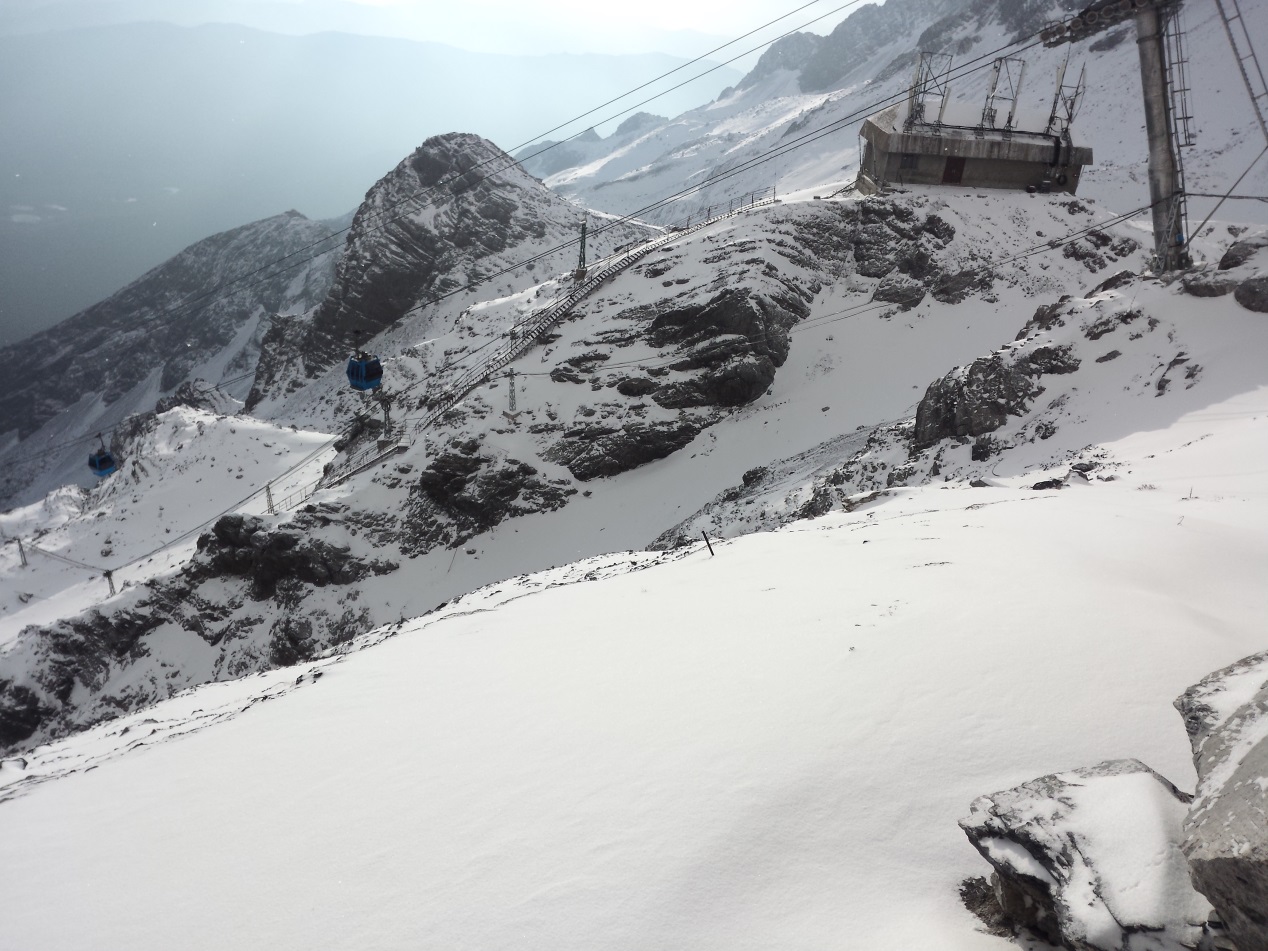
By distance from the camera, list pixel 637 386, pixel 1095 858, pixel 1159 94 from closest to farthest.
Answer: pixel 1095 858, pixel 1159 94, pixel 637 386

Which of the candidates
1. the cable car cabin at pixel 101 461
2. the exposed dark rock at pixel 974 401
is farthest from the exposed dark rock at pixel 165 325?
Result: the exposed dark rock at pixel 974 401

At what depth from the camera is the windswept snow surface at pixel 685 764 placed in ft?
11.6

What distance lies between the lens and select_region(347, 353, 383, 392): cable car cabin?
2155 centimetres

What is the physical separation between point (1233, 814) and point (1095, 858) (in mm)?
593

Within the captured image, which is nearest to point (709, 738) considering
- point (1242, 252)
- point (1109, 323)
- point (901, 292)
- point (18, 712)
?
point (1109, 323)

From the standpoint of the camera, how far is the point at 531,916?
3508 mm

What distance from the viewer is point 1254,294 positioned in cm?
1536

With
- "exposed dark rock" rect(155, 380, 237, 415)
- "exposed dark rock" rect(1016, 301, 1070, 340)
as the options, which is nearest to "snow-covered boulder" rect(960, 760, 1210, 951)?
"exposed dark rock" rect(1016, 301, 1070, 340)

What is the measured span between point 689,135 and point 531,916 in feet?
545

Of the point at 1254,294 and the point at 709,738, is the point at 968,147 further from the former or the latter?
the point at 709,738

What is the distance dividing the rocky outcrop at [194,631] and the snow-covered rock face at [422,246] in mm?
40608

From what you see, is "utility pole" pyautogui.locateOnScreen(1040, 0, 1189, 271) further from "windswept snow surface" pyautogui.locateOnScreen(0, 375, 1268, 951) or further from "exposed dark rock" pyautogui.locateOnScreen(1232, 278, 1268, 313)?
"windswept snow surface" pyautogui.locateOnScreen(0, 375, 1268, 951)

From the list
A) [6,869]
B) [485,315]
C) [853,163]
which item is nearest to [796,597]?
[6,869]

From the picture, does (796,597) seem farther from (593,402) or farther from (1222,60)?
(1222,60)
